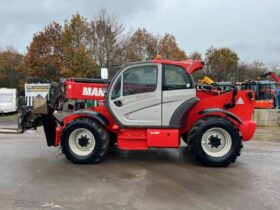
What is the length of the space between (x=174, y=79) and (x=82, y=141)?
259 cm

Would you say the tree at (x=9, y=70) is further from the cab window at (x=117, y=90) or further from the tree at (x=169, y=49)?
the cab window at (x=117, y=90)

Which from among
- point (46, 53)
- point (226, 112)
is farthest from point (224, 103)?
point (46, 53)

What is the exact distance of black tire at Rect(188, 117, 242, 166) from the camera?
25.3ft

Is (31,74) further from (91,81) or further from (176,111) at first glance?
(176,111)

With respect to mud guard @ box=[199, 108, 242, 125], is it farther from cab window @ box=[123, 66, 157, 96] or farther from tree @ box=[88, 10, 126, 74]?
tree @ box=[88, 10, 126, 74]

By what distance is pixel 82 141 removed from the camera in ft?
26.3

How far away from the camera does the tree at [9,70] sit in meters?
37.1

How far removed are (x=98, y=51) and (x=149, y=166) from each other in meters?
20.1

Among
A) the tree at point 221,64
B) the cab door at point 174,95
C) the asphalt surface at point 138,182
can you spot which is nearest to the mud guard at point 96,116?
the asphalt surface at point 138,182

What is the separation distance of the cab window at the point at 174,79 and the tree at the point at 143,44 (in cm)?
2381

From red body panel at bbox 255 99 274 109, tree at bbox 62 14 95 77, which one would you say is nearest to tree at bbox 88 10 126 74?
tree at bbox 62 14 95 77

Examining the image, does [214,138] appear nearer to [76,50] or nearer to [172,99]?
[172,99]

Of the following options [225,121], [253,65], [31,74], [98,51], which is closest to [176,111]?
[225,121]

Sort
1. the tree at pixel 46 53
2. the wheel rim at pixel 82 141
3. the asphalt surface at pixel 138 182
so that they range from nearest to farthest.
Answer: the asphalt surface at pixel 138 182 < the wheel rim at pixel 82 141 < the tree at pixel 46 53
